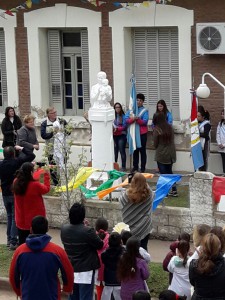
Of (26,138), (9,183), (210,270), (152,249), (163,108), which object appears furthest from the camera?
(163,108)

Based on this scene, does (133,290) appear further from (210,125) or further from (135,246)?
(210,125)

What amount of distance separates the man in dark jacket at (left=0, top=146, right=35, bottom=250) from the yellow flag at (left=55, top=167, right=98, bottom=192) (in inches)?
32.1

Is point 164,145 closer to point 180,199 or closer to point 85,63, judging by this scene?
point 180,199

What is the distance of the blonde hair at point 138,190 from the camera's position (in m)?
13.5

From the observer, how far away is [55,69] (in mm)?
23328

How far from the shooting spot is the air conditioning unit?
2052 centimetres

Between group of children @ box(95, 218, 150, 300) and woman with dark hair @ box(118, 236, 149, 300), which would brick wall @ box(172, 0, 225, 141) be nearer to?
group of children @ box(95, 218, 150, 300)

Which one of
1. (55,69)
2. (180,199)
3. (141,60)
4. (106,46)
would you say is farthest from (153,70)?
(180,199)

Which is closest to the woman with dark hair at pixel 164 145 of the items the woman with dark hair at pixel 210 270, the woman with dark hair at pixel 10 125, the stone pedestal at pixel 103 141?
the stone pedestal at pixel 103 141

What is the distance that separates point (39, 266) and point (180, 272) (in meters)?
2.11

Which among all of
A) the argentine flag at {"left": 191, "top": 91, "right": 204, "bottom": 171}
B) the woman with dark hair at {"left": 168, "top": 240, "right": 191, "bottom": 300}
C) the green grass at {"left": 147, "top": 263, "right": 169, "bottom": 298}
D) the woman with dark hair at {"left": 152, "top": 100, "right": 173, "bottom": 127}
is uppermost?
the woman with dark hair at {"left": 152, "top": 100, "right": 173, "bottom": 127}

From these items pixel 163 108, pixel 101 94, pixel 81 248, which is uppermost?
pixel 101 94

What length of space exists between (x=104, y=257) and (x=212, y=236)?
2040 millimetres

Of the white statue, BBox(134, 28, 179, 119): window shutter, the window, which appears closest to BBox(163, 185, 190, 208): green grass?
the white statue
